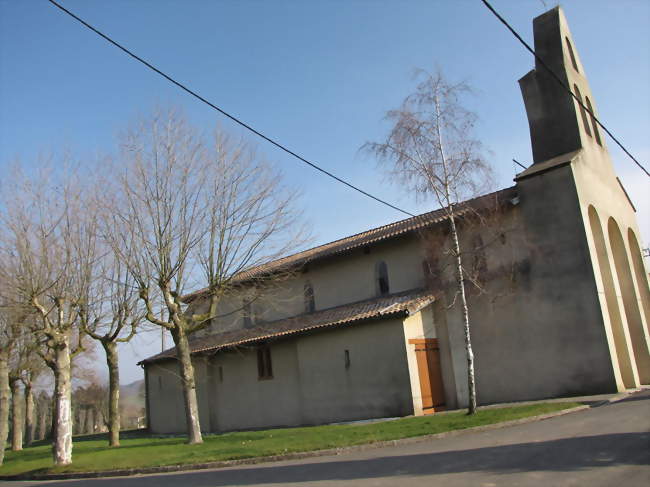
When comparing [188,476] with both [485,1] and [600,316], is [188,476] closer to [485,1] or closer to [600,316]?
[485,1]

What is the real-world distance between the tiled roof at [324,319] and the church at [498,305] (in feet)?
0.34

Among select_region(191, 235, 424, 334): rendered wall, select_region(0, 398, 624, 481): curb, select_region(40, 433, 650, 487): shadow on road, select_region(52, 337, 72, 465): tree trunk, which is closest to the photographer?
select_region(40, 433, 650, 487): shadow on road

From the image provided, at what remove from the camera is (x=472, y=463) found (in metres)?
8.91

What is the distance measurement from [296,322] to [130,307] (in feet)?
26.3

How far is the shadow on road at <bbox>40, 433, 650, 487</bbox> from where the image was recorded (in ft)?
26.8

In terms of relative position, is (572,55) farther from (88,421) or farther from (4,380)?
(88,421)

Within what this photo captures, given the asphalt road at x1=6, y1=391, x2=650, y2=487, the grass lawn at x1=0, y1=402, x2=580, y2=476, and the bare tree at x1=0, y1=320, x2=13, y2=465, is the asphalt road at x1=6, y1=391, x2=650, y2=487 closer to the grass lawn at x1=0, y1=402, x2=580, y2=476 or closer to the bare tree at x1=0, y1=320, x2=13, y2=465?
the grass lawn at x1=0, y1=402, x2=580, y2=476

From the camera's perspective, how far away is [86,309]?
63.8 feet

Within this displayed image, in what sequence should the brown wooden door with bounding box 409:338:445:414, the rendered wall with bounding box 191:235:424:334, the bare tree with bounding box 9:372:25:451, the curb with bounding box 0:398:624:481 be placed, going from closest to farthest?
the curb with bounding box 0:398:624:481, the brown wooden door with bounding box 409:338:445:414, the rendered wall with bounding box 191:235:424:334, the bare tree with bounding box 9:372:25:451

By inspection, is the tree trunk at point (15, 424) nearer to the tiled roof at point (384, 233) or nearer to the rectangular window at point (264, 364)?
the rectangular window at point (264, 364)

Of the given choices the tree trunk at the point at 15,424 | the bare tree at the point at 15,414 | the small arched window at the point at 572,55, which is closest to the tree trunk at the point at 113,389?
the bare tree at the point at 15,414

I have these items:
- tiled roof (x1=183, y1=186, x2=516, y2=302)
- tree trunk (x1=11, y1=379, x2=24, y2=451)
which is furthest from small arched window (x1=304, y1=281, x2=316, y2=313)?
tree trunk (x1=11, y1=379, x2=24, y2=451)

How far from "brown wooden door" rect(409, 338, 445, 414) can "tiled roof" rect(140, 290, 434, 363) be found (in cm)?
146

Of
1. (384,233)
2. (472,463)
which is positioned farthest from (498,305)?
(472,463)
